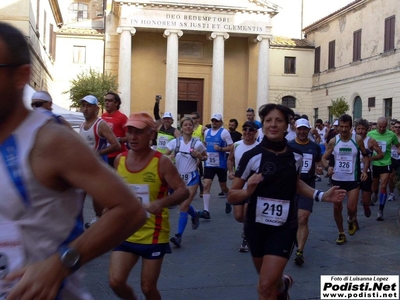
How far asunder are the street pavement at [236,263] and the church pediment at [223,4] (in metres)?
28.1

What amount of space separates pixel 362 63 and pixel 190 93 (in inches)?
483

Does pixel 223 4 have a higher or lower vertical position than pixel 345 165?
higher

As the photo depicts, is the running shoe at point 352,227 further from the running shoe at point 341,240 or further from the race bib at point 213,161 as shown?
the race bib at point 213,161

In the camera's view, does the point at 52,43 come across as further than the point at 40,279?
Yes

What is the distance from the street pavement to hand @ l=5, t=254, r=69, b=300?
4.12 metres

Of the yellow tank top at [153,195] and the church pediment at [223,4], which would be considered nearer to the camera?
the yellow tank top at [153,195]

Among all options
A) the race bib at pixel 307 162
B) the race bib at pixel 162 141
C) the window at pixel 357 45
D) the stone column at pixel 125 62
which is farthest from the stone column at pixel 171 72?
the race bib at pixel 307 162

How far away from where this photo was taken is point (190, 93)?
137 ft

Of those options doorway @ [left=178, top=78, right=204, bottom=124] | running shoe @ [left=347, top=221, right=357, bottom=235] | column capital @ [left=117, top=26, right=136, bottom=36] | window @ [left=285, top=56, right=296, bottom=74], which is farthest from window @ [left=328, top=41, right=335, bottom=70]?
running shoe @ [left=347, top=221, right=357, bottom=235]

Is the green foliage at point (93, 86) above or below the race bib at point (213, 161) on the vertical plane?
above

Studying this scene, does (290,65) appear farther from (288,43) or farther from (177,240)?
(177,240)

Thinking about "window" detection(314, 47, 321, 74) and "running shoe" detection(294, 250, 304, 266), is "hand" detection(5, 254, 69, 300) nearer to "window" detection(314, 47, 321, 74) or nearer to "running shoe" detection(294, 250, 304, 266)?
"running shoe" detection(294, 250, 304, 266)

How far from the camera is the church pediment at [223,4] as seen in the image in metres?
36.8

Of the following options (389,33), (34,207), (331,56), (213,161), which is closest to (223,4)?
(331,56)
